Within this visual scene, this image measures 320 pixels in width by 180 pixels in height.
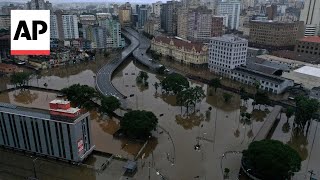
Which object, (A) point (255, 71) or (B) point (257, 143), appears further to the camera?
(A) point (255, 71)

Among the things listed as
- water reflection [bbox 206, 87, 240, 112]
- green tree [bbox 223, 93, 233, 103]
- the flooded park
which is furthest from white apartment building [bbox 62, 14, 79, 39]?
green tree [bbox 223, 93, 233, 103]

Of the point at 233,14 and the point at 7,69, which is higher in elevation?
the point at 233,14

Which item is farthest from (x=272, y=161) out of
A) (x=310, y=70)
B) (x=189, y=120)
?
(x=310, y=70)

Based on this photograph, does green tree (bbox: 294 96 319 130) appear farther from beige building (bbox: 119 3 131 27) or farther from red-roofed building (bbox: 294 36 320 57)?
beige building (bbox: 119 3 131 27)

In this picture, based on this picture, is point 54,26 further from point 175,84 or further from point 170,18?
point 175,84

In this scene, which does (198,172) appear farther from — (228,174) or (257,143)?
(257,143)

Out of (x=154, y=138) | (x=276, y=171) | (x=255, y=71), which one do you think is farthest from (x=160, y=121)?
(x=255, y=71)
